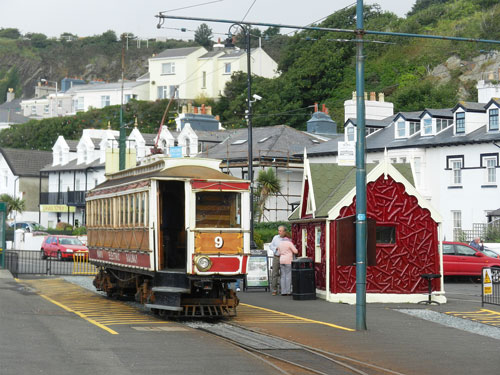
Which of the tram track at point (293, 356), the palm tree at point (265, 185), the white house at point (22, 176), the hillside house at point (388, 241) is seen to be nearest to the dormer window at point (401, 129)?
the palm tree at point (265, 185)

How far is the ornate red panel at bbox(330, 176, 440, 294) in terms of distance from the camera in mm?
25266

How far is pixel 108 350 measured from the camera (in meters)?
15.1

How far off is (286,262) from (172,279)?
6923 mm

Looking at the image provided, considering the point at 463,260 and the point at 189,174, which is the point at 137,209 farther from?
the point at 463,260

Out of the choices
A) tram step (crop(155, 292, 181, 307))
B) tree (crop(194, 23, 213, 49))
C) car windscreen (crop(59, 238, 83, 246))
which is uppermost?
tree (crop(194, 23, 213, 49))

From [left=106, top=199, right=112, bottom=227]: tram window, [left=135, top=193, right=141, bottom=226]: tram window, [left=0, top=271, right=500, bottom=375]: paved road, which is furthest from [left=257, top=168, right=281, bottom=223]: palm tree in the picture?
[left=135, top=193, right=141, bottom=226]: tram window

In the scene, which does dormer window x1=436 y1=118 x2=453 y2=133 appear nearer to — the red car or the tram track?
the red car

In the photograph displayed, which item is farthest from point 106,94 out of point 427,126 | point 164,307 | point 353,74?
point 164,307

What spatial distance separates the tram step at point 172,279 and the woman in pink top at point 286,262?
6501 millimetres

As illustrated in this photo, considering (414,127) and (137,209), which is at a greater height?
(414,127)

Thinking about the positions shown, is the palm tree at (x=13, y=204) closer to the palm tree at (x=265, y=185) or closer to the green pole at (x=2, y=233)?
the palm tree at (x=265, y=185)

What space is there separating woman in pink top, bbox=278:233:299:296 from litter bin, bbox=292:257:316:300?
2.51 feet

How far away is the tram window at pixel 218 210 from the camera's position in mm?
20250

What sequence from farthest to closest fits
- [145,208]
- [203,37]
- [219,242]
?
[203,37], [145,208], [219,242]
